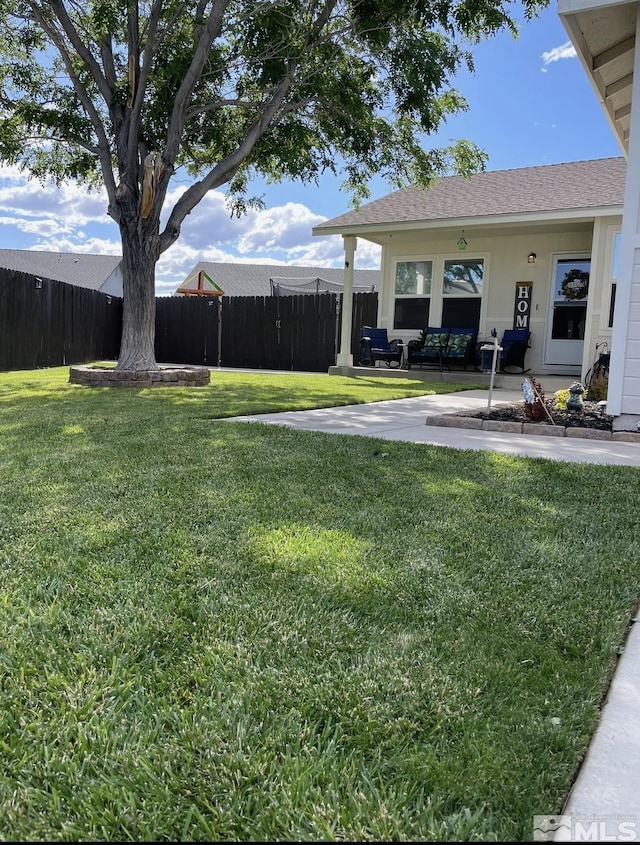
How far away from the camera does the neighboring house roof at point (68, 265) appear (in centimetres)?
3105

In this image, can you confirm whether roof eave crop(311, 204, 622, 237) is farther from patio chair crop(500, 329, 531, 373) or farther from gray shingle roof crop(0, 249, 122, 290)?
A: gray shingle roof crop(0, 249, 122, 290)

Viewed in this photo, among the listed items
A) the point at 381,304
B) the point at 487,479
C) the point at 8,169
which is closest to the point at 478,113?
the point at 381,304

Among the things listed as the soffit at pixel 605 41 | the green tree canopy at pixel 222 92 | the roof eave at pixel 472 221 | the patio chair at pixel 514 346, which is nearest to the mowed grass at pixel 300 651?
the soffit at pixel 605 41

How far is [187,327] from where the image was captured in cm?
1673

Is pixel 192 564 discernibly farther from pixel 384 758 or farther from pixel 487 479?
pixel 487 479

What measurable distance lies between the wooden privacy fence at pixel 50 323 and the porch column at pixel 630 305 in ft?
30.9

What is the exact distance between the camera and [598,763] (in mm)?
1156

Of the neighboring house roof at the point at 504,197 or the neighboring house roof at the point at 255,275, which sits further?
the neighboring house roof at the point at 255,275

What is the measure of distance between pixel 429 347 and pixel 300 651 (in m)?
10.0

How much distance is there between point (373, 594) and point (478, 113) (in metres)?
10.6

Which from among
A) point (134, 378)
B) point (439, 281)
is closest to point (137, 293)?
point (134, 378)

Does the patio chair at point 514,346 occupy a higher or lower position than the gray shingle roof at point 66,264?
lower

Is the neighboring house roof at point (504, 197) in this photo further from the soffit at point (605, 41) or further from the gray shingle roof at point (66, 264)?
the gray shingle roof at point (66, 264)

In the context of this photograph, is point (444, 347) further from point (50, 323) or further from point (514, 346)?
point (50, 323)
